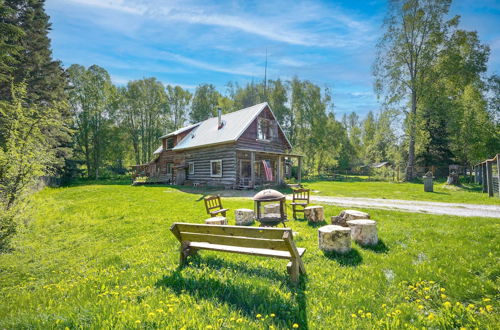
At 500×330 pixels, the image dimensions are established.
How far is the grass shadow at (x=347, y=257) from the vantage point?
427cm

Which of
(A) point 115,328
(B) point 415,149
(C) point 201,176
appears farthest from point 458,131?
(A) point 115,328

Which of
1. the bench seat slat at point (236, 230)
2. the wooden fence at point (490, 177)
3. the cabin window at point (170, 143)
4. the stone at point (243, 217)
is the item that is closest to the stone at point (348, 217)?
the stone at point (243, 217)

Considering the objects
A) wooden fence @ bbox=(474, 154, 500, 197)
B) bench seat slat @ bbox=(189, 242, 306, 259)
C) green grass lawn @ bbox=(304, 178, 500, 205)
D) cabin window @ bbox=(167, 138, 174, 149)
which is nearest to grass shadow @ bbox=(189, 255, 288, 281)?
bench seat slat @ bbox=(189, 242, 306, 259)

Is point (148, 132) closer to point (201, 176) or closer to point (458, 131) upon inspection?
point (201, 176)

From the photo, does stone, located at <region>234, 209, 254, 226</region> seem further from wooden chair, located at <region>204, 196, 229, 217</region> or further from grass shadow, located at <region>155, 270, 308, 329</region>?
grass shadow, located at <region>155, 270, 308, 329</region>

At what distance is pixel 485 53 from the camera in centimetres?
2547

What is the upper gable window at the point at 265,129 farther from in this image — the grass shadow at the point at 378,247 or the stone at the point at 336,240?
the stone at the point at 336,240

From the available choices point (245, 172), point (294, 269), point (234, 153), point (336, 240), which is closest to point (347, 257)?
point (336, 240)

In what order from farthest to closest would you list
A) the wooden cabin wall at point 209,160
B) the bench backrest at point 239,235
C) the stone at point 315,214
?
the wooden cabin wall at point 209,160 < the stone at point 315,214 < the bench backrest at point 239,235

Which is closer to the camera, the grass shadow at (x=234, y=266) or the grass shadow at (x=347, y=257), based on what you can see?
the grass shadow at (x=234, y=266)

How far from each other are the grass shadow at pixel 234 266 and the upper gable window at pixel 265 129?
17218 mm

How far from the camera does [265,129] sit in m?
21.8

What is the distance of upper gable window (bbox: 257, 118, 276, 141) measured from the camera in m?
21.1

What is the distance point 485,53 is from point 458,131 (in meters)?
9.51
